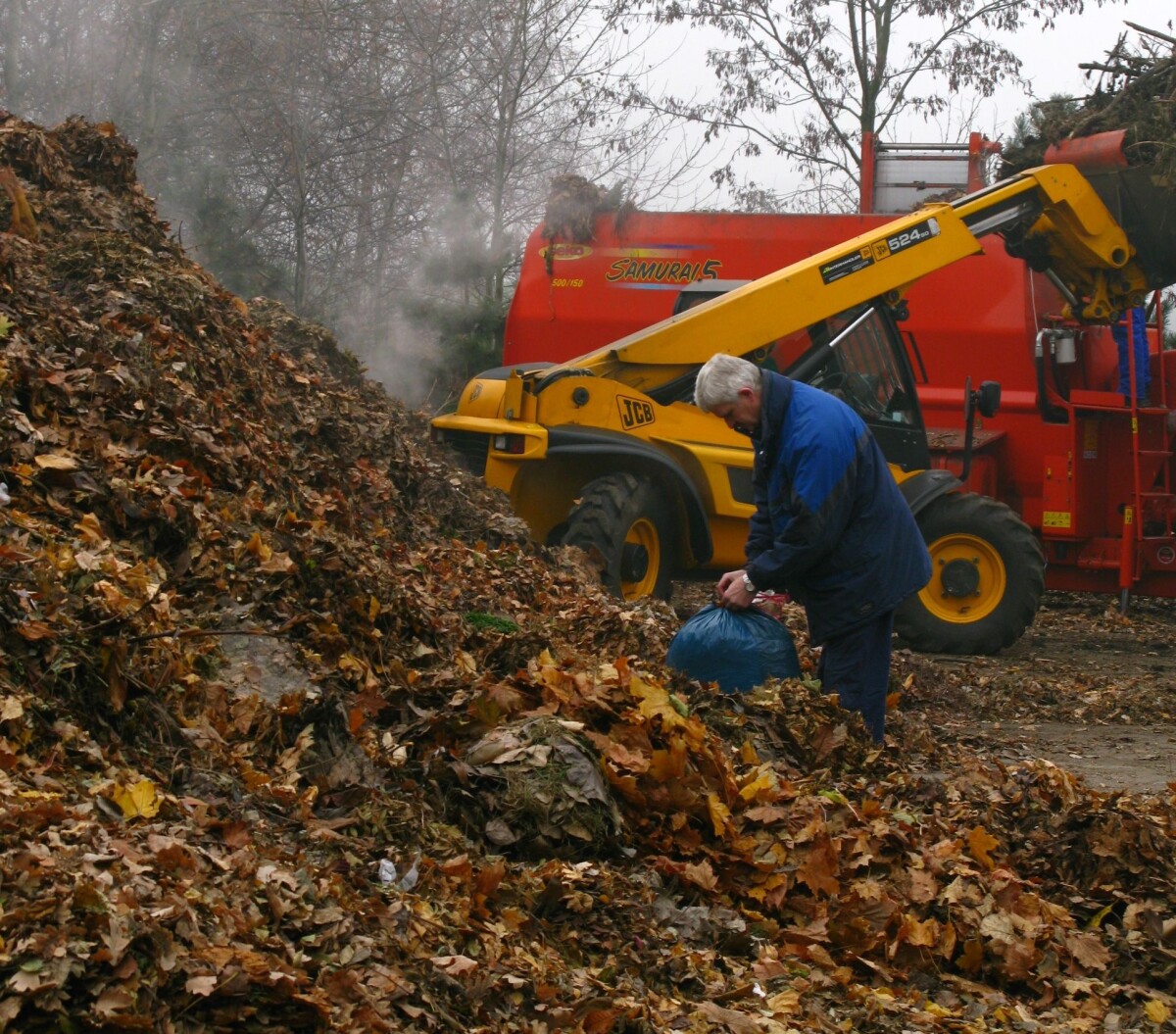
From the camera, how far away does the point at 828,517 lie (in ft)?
17.8

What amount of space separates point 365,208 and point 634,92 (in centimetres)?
431

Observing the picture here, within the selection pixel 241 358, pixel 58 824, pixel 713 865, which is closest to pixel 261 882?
pixel 58 824

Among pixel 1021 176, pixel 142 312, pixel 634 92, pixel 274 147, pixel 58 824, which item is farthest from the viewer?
pixel 634 92

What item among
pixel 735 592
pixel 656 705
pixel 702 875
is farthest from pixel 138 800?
pixel 735 592

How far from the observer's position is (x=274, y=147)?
53.2 feet

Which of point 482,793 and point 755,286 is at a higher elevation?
point 755,286

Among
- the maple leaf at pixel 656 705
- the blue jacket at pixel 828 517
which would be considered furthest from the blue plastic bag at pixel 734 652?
the maple leaf at pixel 656 705

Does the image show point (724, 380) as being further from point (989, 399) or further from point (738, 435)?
point (989, 399)

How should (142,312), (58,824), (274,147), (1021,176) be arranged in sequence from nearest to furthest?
(58,824) → (142,312) → (1021,176) → (274,147)

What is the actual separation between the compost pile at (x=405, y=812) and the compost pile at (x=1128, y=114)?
219 inches

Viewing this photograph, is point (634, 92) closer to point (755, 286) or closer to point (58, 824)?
point (755, 286)

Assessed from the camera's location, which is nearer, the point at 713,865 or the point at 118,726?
the point at 118,726

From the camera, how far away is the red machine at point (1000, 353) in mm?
10844

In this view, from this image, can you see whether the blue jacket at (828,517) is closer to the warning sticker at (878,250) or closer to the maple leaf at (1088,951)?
the maple leaf at (1088,951)
